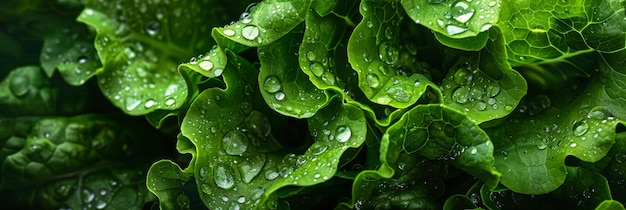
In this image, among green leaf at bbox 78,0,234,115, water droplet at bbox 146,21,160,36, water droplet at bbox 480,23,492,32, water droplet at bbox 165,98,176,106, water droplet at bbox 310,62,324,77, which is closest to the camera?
water droplet at bbox 480,23,492,32

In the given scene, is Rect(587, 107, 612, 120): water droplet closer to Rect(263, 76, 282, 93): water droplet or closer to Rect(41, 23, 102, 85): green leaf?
Rect(263, 76, 282, 93): water droplet

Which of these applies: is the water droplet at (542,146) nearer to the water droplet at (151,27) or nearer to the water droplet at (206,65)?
the water droplet at (206,65)

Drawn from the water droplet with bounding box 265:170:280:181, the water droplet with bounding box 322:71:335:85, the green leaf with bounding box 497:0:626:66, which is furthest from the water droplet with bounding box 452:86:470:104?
the water droplet with bounding box 265:170:280:181

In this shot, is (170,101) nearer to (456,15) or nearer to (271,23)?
(271,23)

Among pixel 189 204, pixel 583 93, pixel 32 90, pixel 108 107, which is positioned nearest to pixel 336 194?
pixel 189 204

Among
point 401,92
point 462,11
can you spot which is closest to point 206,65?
point 401,92

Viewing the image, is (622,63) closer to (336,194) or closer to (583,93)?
(583,93)
